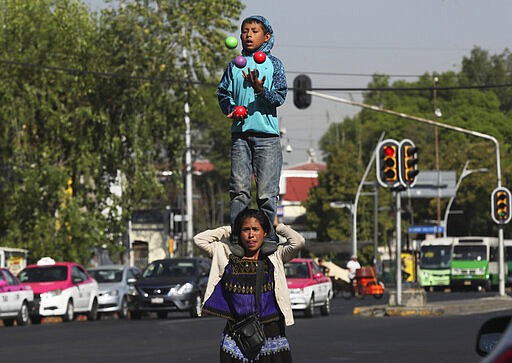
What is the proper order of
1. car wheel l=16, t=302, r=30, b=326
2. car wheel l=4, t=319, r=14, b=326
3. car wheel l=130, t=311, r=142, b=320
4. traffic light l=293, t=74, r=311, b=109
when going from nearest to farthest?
car wheel l=16, t=302, r=30, b=326
car wheel l=4, t=319, r=14, b=326
car wheel l=130, t=311, r=142, b=320
traffic light l=293, t=74, r=311, b=109

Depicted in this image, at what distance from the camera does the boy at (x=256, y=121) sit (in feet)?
31.7

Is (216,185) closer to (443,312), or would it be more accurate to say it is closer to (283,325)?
(443,312)

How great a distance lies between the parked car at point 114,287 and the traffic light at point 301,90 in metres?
6.48

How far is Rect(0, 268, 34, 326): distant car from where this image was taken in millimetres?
Result: 34000

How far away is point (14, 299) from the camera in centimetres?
3456

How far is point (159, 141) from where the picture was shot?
56.1 meters

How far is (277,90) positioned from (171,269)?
28631 millimetres

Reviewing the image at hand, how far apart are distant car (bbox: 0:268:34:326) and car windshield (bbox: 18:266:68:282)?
7.52ft

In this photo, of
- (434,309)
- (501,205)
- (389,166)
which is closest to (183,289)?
(389,166)

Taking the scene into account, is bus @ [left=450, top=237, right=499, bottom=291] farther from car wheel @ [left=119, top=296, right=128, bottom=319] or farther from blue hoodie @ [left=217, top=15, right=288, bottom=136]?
blue hoodie @ [left=217, top=15, right=288, bottom=136]

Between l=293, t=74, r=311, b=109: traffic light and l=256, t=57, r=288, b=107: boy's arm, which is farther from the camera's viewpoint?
l=293, t=74, r=311, b=109: traffic light

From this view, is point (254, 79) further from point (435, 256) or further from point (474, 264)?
point (435, 256)

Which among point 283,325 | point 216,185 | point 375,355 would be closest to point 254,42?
point 283,325

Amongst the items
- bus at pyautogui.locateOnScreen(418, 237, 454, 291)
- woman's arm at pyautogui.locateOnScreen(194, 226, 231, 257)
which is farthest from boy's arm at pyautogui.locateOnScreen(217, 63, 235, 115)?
bus at pyautogui.locateOnScreen(418, 237, 454, 291)
